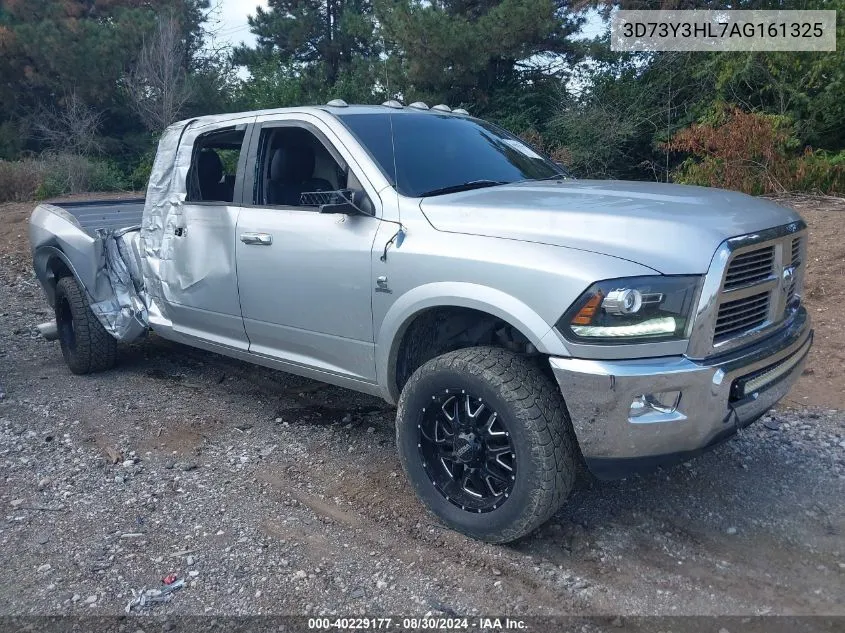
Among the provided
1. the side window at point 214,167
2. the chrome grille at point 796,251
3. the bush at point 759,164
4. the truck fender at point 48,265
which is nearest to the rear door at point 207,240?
the side window at point 214,167

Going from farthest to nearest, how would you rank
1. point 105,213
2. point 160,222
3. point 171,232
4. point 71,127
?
point 71,127 < point 105,213 < point 160,222 < point 171,232

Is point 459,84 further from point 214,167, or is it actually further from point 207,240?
point 207,240

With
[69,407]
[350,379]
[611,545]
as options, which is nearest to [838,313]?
[611,545]

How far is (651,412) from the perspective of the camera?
9.80 ft

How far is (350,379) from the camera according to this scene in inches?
165

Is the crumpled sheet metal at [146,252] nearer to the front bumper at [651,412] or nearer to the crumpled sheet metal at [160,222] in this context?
the crumpled sheet metal at [160,222]

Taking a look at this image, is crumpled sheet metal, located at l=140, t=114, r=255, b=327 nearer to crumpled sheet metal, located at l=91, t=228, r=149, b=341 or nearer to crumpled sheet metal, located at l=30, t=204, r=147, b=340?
crumpled sheet metal, located at l=91, t=228, r=149, b=341

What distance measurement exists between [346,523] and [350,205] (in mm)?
1625

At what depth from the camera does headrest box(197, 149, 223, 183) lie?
545 cm

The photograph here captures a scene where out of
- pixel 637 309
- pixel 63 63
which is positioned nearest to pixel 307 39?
pixel 63 63

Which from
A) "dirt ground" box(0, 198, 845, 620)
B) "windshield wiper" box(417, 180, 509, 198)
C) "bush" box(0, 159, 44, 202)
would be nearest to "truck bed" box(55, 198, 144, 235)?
"dirt ground" box(0, 198, 845, 620)

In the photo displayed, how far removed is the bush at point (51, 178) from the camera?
1820cm

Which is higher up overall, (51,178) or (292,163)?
(292,163)

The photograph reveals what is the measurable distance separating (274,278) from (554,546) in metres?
2.17
